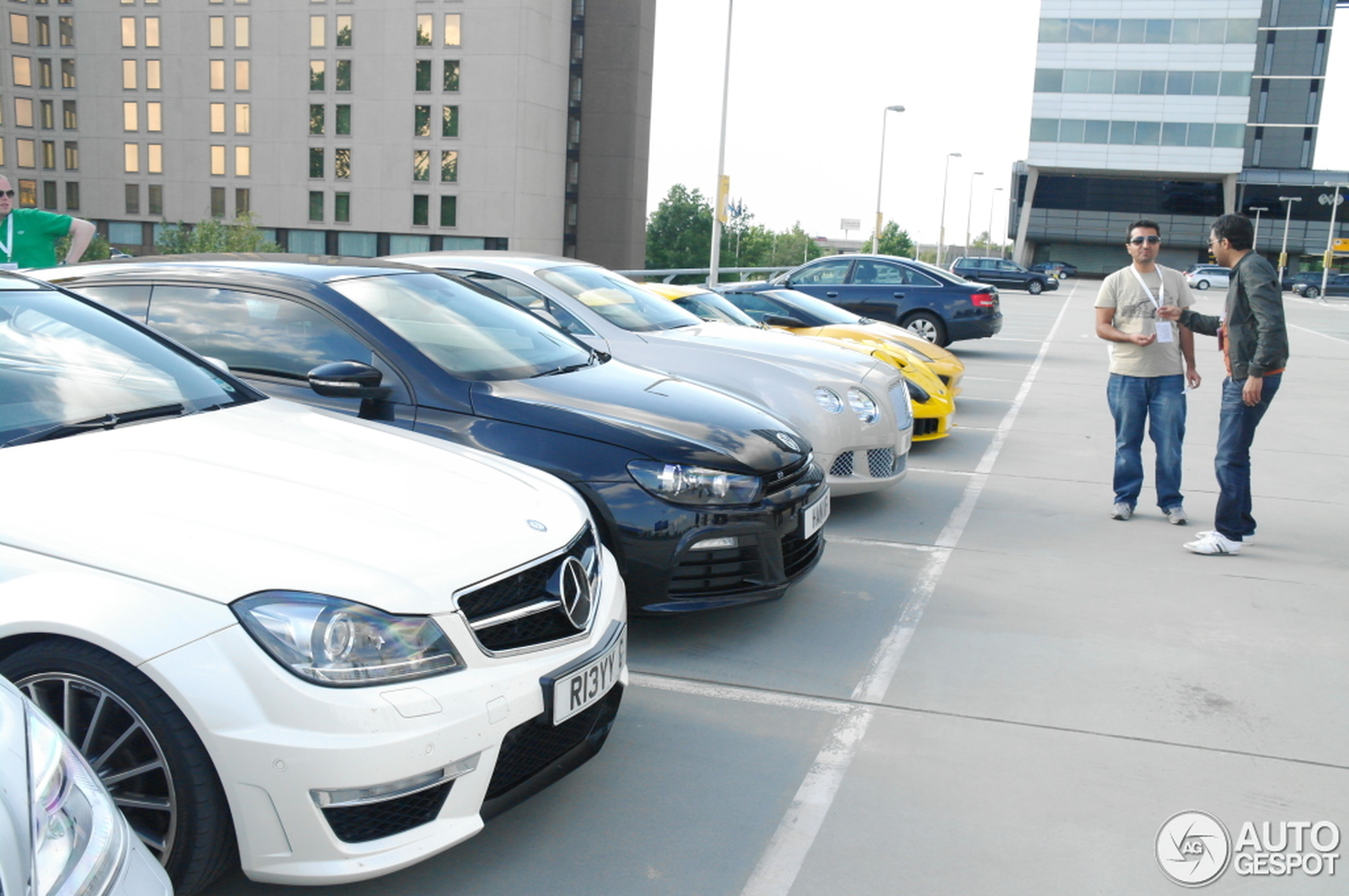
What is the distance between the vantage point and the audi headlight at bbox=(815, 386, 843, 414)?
660 cm

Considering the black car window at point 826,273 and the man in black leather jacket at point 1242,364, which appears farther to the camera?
the black car window at point 826,273

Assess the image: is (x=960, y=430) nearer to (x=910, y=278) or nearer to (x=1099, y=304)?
(x=1099, y=304)

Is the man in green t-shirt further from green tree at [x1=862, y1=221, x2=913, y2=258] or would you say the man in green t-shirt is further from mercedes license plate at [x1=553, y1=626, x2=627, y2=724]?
green tree at [x1=862, y1=221, x2=913, y2=258]

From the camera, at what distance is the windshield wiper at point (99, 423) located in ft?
9.77

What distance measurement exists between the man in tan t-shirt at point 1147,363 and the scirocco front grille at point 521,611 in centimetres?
485

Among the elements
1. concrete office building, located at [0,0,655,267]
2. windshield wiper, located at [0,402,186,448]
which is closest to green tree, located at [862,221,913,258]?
concrete office building, located at [0,0,655,267]

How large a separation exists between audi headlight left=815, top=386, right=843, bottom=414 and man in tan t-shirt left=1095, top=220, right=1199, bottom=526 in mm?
1619

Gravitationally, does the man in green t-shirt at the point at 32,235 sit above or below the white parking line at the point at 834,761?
above

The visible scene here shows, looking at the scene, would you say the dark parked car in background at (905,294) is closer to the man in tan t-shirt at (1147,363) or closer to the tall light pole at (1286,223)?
the man in tan t-shirt at (1147,363)

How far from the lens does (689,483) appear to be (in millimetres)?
4355

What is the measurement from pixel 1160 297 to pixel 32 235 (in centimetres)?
708

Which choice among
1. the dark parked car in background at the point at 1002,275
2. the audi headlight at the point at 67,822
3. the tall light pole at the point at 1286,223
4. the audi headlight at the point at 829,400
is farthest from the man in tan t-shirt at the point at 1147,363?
the tall light pole at the point at 1286,223

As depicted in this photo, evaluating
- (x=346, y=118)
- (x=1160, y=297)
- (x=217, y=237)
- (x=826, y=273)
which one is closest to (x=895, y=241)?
(x=346, y=118)

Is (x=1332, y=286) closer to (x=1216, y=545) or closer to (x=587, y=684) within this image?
(x=1216, y=545)
